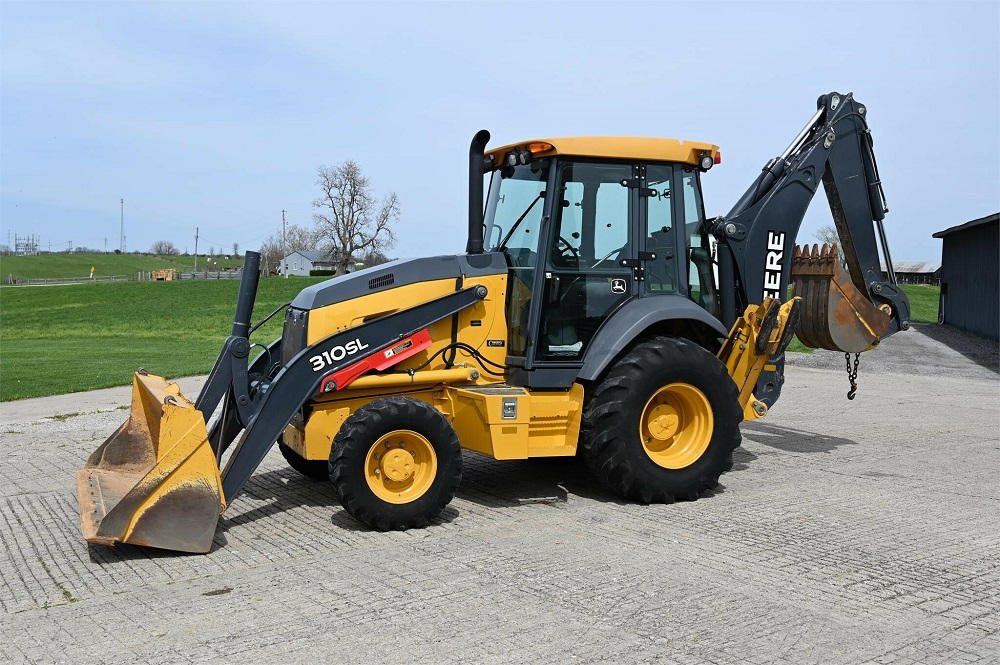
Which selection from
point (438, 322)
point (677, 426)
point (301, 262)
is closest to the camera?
point (438, 322)

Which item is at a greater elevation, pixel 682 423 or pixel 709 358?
pixel 709 358

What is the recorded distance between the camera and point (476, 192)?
7621mm

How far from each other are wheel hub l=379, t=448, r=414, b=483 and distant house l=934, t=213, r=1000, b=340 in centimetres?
2206

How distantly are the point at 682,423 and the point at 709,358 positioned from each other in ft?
1.97

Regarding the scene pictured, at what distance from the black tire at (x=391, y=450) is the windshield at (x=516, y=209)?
5.43ft

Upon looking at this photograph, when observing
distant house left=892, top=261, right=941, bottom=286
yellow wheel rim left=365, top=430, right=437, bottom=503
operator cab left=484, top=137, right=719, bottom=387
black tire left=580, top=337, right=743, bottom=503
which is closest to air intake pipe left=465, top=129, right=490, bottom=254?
operator cab left=484, top=137, right=719, bottom=387

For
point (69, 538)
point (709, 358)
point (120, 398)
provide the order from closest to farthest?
1. point (69, 538)
2. point (709, 358)
3. point (120, 398)

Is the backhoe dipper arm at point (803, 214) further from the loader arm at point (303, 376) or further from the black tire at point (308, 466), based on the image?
the black tire at point (308, 466)

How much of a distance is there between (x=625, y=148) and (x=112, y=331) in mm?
32876

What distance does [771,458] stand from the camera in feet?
31.8

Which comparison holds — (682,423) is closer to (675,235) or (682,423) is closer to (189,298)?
(675,235)

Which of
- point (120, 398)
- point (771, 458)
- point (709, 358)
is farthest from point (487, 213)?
point (120, 398)

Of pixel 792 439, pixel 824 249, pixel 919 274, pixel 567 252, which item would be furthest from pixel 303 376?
pixel 919 274

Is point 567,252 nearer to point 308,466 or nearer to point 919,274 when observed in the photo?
point 308,466
